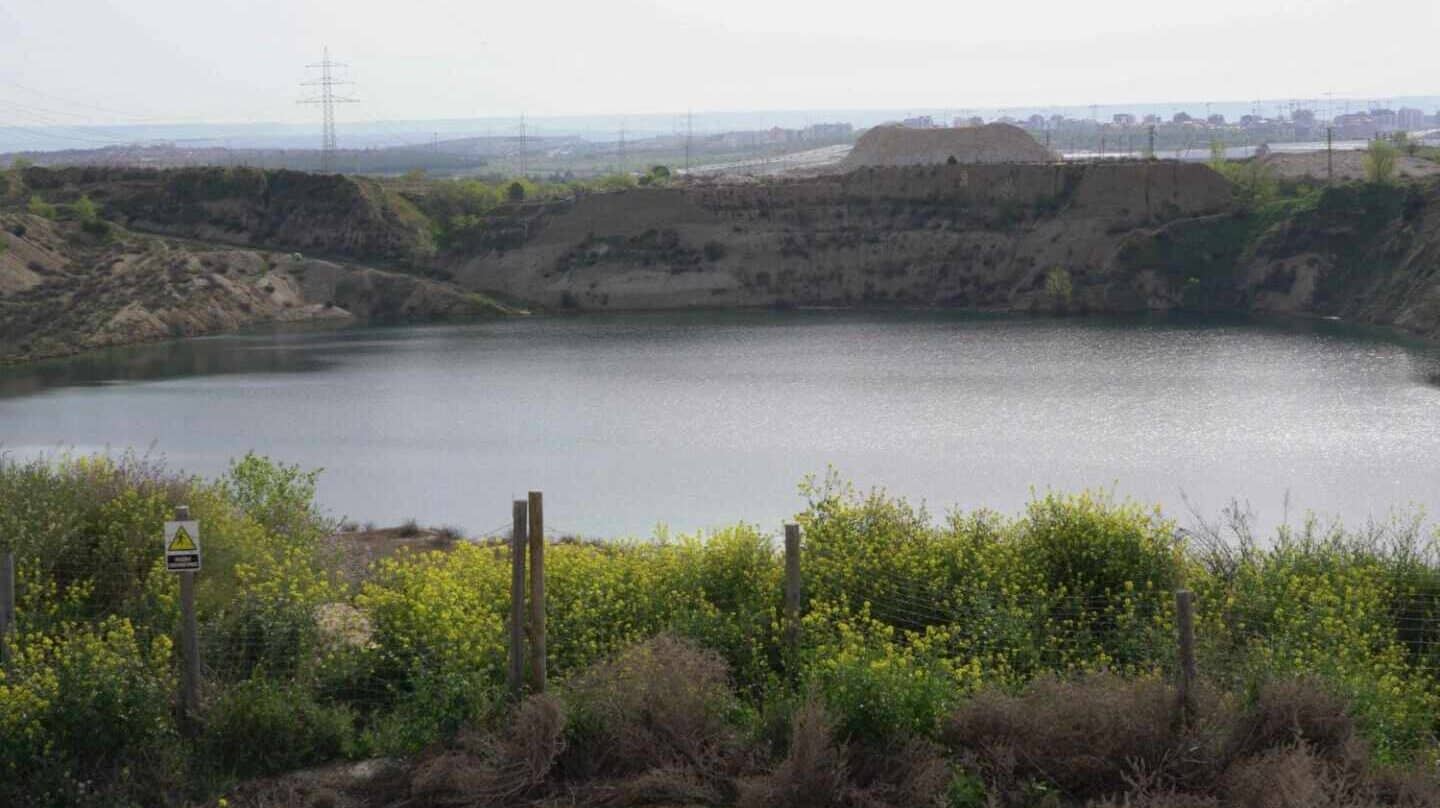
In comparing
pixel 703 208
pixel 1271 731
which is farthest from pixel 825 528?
pixel 703 208

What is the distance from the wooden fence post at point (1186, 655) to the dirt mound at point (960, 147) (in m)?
76.3

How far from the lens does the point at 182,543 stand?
10.5 m

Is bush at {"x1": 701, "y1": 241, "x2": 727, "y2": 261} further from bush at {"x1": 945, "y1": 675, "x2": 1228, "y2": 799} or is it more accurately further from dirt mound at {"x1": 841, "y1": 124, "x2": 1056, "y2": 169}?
bush at {"x1": 945, "y1": 675, "x2": 1228, "y2": 799}

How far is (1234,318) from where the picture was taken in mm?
61406

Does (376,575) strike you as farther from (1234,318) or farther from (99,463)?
(1234,318)

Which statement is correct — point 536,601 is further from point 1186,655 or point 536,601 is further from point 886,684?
point 1186,655

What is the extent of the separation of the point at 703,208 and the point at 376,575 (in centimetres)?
6034

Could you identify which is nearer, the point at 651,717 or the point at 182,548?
the point at 651,717

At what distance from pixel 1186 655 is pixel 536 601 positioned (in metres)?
4.19

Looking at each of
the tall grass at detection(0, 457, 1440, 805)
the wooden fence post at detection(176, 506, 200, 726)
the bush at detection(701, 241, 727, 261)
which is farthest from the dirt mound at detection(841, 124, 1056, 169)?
the wooden fence post at detection(176, 506, 200, 726)

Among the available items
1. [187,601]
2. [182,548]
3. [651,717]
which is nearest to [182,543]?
[182,548]

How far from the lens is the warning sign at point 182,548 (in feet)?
34.4

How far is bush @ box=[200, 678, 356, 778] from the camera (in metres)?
10.3

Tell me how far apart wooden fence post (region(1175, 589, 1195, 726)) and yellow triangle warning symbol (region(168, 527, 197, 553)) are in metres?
6.42
